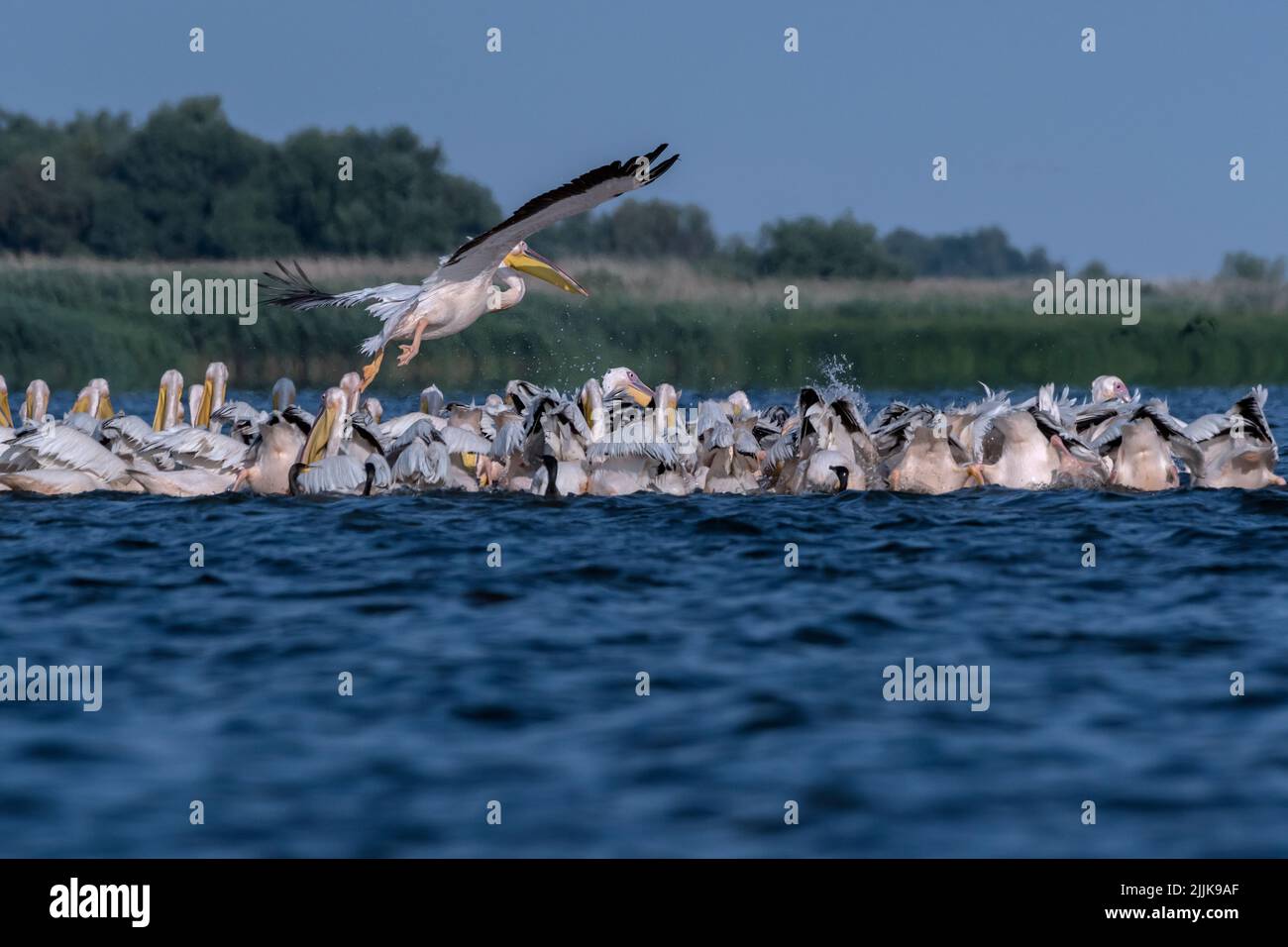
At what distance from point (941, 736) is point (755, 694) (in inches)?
31.5

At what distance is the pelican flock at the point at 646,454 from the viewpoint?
38.2 feet

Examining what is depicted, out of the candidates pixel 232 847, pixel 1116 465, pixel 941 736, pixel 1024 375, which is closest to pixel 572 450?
pixel 1116 465

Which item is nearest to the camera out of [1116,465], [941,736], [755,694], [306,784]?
[306,784]

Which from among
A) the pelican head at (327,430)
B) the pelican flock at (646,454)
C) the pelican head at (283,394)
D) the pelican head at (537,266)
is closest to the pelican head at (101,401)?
the pelican head at (283,394)

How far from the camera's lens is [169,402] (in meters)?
14.6

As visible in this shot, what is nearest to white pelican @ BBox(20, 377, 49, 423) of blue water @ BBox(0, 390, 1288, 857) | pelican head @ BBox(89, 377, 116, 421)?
pelican head @ BBox(89, 377, 116, 421)

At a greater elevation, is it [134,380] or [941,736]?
[134,380]

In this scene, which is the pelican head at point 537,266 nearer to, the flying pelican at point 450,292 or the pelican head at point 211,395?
the flying pelican at point 450,292

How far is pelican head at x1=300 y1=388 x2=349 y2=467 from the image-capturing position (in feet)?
39.1

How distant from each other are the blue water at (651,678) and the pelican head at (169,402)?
11.3 feet
